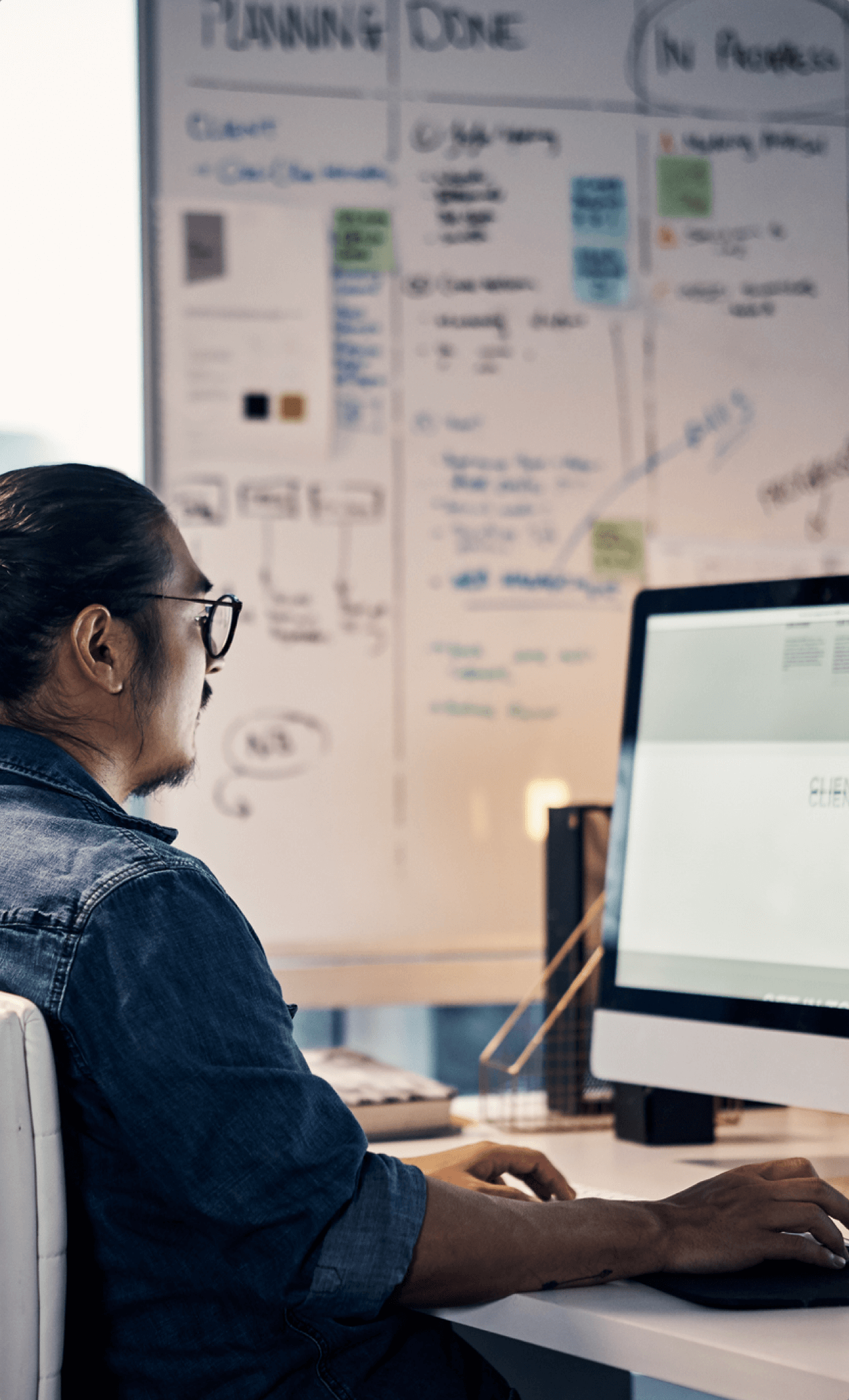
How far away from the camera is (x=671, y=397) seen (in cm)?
210

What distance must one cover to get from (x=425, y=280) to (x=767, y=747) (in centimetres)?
114

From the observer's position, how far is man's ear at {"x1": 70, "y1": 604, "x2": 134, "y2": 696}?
954 mm

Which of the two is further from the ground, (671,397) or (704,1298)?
(671,397)

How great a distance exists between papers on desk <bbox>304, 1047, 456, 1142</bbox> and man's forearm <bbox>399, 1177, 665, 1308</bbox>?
1.53 feet

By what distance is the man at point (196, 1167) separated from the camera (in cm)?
75

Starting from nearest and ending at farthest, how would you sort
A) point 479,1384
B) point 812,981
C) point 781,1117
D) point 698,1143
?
point 479,1384 → point 812,981 → point 698,1143 → point 781,1117

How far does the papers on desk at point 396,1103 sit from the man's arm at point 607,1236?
47cm

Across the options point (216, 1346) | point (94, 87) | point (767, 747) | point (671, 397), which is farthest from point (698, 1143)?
point (94, 87)

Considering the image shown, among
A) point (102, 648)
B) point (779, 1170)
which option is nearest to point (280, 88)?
point (102, 648)

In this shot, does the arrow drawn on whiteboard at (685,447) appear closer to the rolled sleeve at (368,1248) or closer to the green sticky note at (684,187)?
the green sticky note at (684,187)

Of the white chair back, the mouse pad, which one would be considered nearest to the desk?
the mouse pad

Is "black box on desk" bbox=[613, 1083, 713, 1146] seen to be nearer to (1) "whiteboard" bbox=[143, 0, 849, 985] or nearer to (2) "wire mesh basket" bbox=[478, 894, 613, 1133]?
(2) "wire mesh basket" bbox=[478, 894, 613, 1133]

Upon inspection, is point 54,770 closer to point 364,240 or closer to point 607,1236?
point 607,1236

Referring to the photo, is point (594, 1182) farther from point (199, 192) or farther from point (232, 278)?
point (199, 192)
